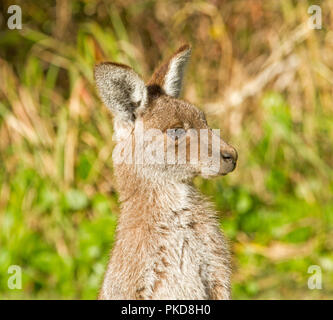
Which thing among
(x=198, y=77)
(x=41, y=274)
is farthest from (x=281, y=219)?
(x=41, y=274)

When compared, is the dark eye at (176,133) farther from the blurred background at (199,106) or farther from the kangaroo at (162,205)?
the blurred background at (199,106)

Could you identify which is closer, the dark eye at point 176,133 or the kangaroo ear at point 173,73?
the dark eye at point 176,133

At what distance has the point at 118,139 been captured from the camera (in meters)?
3.66

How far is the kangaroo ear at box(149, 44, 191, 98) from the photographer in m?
3.66

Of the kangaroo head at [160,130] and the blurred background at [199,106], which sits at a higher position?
the blurred background at [199,106]

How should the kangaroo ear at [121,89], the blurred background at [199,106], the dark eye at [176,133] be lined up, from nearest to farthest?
the kangaroo ear at [121,89] < the dark eye at [176,133] < the blurred background at [199,106]

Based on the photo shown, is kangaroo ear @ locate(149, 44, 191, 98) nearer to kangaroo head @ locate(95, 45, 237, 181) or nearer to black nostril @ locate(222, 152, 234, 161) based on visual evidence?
kangaroo head @ locate(95, 45, 237, 181)

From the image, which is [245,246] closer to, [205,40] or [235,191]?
[235,191]

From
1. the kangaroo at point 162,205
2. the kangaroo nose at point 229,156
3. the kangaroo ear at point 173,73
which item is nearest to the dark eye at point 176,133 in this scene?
the kangaroo at point 162,205

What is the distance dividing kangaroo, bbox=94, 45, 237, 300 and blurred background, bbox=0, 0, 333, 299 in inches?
100

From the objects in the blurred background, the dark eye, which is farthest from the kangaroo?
the blurred background

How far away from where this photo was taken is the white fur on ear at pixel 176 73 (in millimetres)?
3656

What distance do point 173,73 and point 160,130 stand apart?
42 centimetres

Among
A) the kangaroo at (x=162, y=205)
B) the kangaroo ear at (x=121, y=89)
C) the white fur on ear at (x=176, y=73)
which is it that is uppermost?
the white fur on ear at (x=176, y=73)
